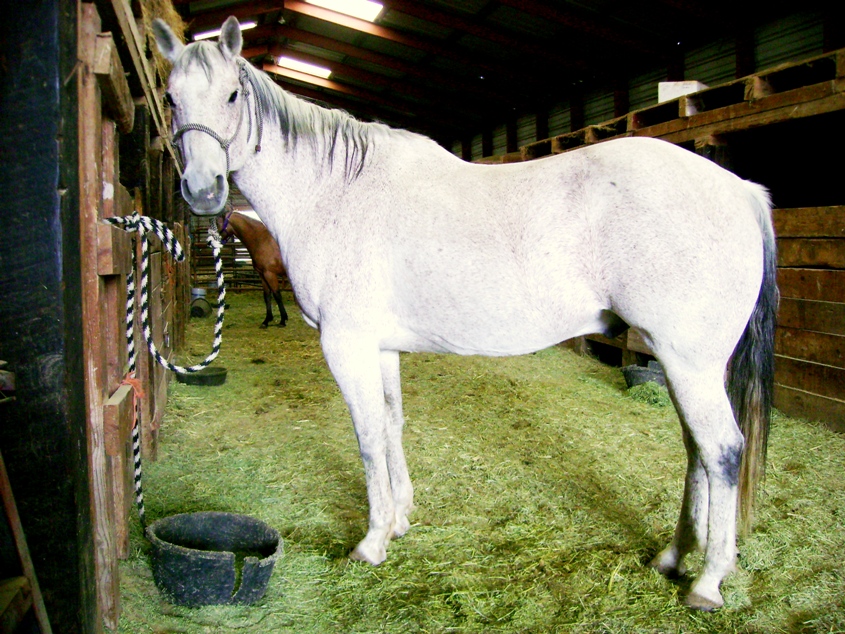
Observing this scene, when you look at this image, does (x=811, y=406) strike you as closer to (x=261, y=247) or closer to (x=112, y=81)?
(x=112, y=81)

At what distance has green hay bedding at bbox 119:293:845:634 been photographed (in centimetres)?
216

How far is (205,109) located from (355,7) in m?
10.9

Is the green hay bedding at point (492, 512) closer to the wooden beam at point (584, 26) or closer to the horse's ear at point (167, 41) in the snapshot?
the horse's ear at point (167, 41)

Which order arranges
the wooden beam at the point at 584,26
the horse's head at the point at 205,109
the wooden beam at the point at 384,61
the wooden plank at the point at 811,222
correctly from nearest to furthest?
the horse's head at the point at 205,109
the wooden plank at the point at 811,222
the wooden beam at the point at 584,26
the wooden beam at the point at 384,61

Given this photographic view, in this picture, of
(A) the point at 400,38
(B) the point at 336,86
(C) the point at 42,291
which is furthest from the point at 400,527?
(B) the point at 336,86

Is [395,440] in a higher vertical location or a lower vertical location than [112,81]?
lower

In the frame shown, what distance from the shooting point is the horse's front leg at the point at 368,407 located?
2.45 metres

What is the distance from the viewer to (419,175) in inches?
99.7

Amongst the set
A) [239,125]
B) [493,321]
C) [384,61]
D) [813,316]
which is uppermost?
[384,61]

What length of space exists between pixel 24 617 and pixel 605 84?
12182 millimetres

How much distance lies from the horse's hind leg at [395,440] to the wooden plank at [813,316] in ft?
10.7

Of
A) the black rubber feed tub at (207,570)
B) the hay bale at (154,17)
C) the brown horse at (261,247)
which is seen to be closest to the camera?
the black rubber feed tub at (207,570)

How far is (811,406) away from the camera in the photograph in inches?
165

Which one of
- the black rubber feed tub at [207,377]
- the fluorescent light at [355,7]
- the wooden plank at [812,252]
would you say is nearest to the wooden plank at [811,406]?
the wooden plank at [812,252]
